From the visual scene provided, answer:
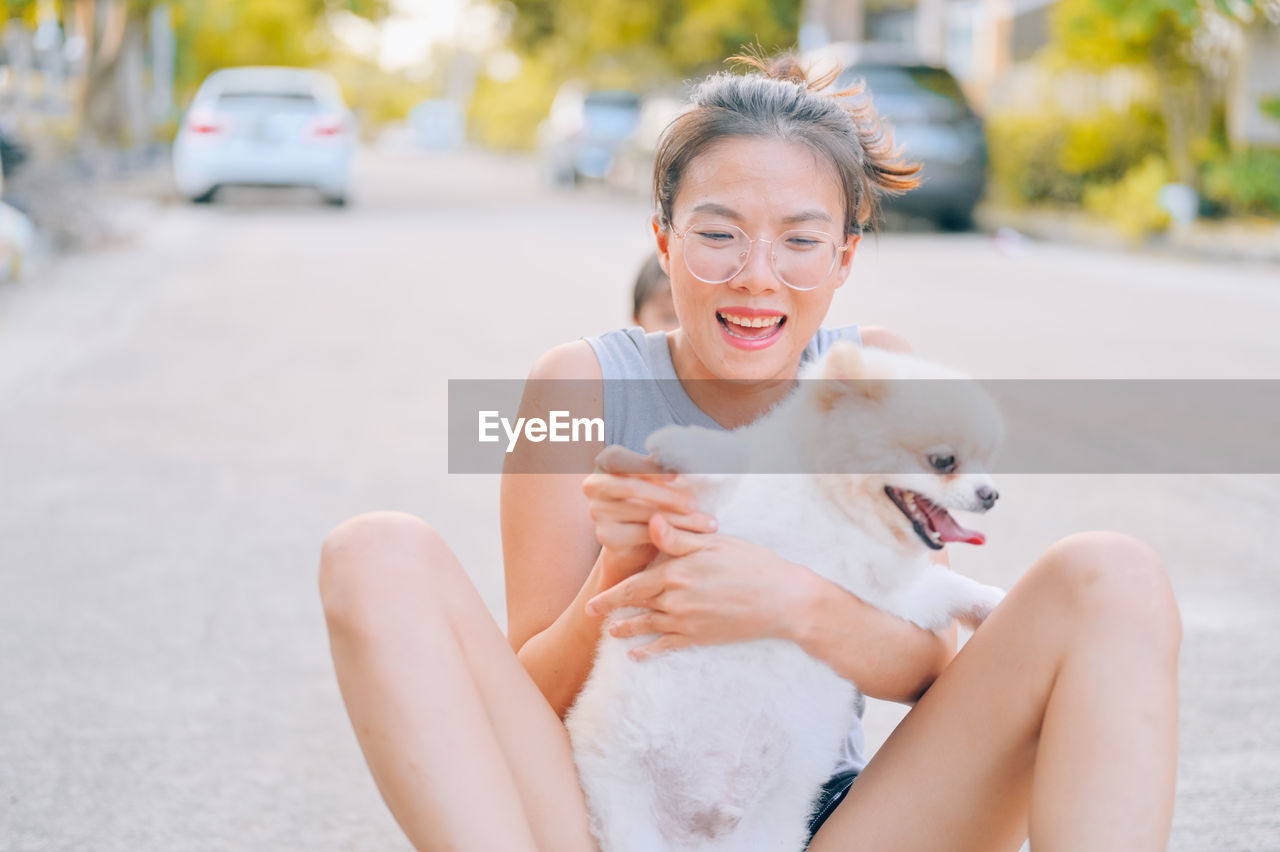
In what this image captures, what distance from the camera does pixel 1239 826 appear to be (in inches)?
111

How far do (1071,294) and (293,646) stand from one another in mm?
8265

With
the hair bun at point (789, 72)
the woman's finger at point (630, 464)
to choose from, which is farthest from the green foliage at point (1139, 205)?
the woman's finger at point (630, 464)

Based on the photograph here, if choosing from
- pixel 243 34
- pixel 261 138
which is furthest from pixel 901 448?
pixel 243 34

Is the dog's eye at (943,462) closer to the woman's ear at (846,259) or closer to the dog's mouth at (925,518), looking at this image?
the dog's mouth at (925,518)

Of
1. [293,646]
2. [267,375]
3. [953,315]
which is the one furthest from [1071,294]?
[293,646]

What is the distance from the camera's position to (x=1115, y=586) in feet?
5.97

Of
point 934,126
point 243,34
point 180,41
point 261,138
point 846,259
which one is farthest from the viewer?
point 243,34

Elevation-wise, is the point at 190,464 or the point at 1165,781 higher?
the point at 1165,781

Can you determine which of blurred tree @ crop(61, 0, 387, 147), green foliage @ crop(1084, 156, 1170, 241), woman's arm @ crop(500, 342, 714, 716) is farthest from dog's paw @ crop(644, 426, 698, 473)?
blurred tree @ crop(61, 0, 387, 147)

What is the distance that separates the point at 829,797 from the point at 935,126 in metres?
13.5

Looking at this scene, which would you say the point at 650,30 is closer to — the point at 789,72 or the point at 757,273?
the point at 789,72

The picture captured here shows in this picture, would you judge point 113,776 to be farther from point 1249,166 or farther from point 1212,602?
point 1249,166

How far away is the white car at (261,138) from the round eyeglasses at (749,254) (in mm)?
15302

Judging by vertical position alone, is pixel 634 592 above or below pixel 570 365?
below
